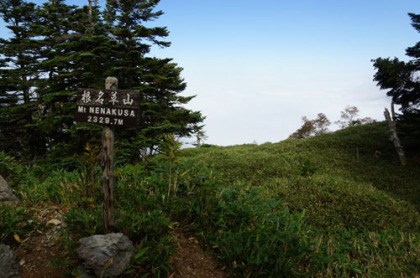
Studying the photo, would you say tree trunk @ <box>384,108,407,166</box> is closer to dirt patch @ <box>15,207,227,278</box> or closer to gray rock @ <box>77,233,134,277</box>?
dirt patch @ <box>15,207,227,278</box>

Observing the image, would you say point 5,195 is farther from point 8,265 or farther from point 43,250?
point 8,265

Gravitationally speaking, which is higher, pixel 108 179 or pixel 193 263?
pixel 108 179

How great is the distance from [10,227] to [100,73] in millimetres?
10601

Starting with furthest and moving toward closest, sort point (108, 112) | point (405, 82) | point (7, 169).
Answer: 1. point (405, 82)
2. point (7, 169)
3. point (108, 112)

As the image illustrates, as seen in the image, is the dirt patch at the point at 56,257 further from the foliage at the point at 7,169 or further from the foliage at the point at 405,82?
the foliage at the point at 405,82

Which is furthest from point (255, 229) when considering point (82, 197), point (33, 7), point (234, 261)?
point (33, 7)

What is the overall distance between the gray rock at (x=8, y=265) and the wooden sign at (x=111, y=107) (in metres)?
2.03

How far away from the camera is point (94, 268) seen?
10.00 ft

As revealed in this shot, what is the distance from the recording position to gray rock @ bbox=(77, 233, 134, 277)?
10.0ft

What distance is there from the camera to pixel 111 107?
12.6 ft

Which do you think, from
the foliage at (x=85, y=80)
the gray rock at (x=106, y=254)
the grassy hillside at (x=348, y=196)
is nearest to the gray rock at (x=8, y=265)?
the gray rock at (x=106, y=254)

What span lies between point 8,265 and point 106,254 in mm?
1294

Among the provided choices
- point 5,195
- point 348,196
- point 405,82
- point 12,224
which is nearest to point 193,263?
point 12,224

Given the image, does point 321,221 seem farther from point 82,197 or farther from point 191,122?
point 191,122
